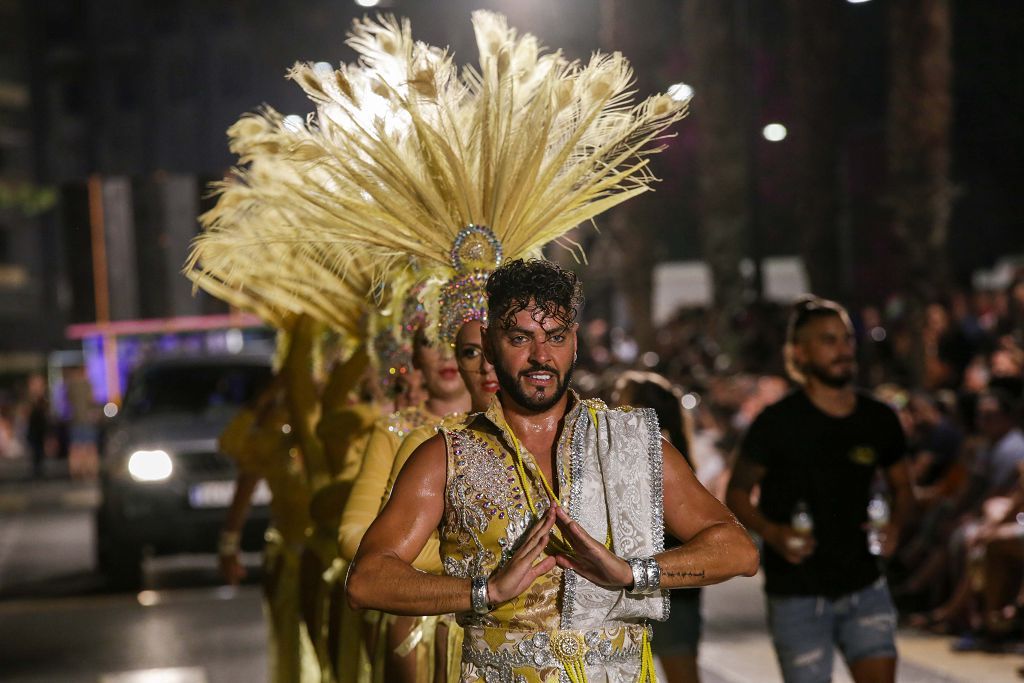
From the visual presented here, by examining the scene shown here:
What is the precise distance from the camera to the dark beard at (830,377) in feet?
20.8

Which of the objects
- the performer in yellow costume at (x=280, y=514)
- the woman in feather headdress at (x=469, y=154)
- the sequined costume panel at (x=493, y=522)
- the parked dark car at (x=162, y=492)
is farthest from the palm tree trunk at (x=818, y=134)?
the sequined costume panel at (x=493, y=522)

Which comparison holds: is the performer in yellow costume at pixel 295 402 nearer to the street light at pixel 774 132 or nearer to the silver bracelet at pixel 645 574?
the silver bracelet at pixel 645 574

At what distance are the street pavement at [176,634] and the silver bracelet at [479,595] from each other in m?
5.59

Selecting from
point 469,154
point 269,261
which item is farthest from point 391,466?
point 269,261

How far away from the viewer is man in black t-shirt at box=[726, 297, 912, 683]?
239 inches

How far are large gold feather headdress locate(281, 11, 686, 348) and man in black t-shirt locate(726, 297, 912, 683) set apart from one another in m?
1.60

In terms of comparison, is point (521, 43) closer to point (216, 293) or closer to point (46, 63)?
point (216, 293)

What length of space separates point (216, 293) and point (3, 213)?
A: 187ft

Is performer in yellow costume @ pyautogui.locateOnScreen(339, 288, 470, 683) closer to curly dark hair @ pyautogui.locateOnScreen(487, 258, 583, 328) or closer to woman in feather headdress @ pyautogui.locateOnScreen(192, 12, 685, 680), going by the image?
woman in feather headdress @ pyautogui.locateOnScreen(192, 12, 685, 680)

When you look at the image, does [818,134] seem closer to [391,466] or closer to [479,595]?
[391,466]

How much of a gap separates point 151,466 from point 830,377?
8.32m

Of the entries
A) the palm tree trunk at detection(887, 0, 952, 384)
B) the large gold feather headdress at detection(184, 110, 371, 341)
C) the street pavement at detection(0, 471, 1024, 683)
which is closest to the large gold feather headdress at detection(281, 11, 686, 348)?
the large gold feather headdress at detection(184, 110, 371, 341)

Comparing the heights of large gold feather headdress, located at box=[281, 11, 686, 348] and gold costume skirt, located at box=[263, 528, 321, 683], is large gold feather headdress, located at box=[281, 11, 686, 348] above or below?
above

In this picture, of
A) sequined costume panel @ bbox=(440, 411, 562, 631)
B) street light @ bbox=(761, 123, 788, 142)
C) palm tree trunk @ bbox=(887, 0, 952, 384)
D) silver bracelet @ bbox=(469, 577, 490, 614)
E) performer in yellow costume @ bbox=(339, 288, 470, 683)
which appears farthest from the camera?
street light @ bbox=(761, 123, 788, 142)
